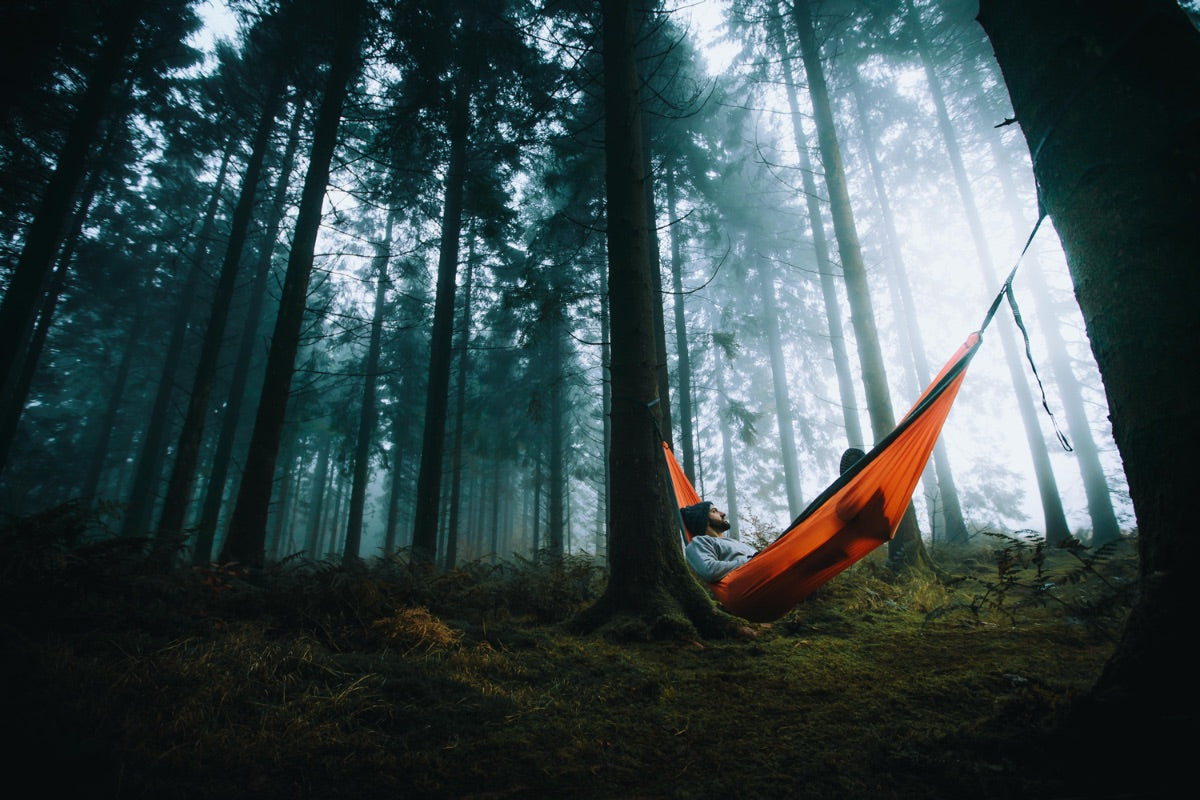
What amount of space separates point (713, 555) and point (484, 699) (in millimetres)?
2247

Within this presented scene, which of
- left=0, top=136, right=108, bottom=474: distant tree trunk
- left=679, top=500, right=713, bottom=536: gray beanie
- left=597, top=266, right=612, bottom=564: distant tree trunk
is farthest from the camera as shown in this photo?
left=0, top=136, right=108, bottom=474: distant tree trunk

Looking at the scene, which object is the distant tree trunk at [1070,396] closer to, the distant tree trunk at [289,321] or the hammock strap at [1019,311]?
the hammock strap at [1019,311]

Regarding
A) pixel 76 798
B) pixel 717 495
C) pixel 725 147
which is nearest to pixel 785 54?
pixel 725 147

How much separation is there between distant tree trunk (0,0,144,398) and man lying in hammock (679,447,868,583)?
7458mm

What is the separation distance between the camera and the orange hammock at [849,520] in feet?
7.29

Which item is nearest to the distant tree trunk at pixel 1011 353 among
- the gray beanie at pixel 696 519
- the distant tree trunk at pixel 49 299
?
the gray beanie at pixel 696 519

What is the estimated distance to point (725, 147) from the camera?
9242mm

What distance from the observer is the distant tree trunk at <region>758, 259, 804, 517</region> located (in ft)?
39.7

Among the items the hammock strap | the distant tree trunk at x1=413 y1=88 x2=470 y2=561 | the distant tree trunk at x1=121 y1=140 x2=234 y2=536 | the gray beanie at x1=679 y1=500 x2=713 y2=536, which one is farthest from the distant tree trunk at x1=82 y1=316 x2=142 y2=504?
the hammock strap

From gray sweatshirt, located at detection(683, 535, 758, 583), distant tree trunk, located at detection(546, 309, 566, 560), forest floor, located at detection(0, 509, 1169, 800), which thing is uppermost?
distant tree trunk, located at detection(546, 309, 566, 560)

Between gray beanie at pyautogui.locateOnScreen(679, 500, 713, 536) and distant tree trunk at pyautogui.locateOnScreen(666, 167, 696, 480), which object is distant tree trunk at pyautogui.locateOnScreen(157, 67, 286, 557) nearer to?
gray beanie at pyautogui.locateOnScreen(679, 500, 713, 536)

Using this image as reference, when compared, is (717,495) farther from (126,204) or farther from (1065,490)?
(126,204)

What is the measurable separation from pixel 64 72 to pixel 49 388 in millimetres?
14026

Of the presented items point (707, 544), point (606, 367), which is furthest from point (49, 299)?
point (707, 544)
